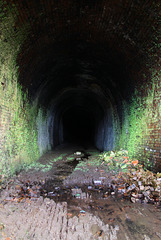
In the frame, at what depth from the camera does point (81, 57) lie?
7176 millimetres

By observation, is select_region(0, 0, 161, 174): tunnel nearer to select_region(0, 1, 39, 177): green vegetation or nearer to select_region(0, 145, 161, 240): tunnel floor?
select_region(0, 1, 39, 177): green vegetation

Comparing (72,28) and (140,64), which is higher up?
(72,28)

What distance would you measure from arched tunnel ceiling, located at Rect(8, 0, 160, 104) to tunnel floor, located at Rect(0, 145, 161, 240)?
3.50 m

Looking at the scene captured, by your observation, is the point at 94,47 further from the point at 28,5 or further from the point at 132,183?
the point at 132,183

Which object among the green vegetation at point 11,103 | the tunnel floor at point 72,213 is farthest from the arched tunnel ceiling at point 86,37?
the tunnel floor at point 72,213

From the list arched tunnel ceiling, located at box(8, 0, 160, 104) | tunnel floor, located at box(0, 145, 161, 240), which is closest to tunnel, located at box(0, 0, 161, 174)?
arched tunnel ceiling, located at box(8, 0, 160, 104)

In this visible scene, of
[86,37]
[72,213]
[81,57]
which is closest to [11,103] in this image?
[86,37]

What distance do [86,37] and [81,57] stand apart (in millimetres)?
1430

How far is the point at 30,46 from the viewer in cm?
517

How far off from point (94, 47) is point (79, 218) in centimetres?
536

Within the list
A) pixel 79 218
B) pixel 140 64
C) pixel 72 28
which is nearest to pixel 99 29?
pixel 72 28

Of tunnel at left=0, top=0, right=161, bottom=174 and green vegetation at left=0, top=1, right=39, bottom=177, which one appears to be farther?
tunnel at left=0, top=0, right=161, bottom=174

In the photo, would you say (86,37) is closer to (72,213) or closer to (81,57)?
(81,57)

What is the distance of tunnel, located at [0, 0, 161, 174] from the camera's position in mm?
4266
